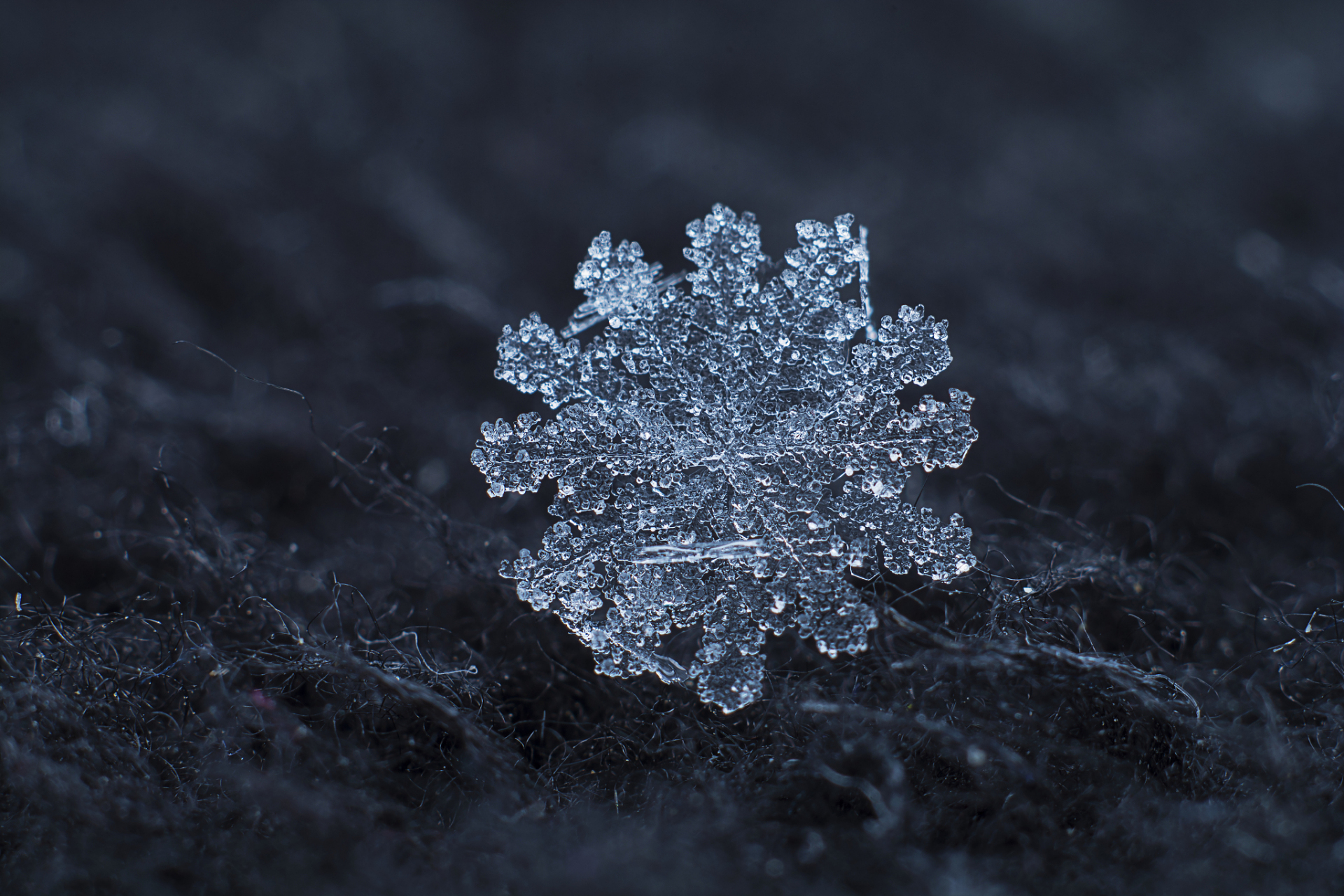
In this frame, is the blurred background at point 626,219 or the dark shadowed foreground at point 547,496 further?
the blurred background at point 626,219

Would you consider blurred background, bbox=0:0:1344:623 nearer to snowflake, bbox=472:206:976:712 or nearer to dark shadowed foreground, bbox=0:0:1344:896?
dark shadowed foreground, bbox=0:0:1344:896

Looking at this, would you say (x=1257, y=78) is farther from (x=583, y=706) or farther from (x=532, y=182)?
(x=583, y=706)

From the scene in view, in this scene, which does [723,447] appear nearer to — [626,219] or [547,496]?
[547,496]

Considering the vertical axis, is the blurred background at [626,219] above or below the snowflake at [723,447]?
above

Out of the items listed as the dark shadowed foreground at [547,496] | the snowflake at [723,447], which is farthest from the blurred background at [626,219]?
the snowflake at [723,447]

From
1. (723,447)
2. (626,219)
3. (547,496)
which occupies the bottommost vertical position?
(723,447)

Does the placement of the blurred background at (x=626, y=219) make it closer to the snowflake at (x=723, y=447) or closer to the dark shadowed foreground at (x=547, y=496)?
the dark shadowed foreground at (x=547, y=496)

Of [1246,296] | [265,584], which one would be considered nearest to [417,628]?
[265,584]

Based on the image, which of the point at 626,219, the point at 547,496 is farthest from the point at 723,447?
the point at 626,219
